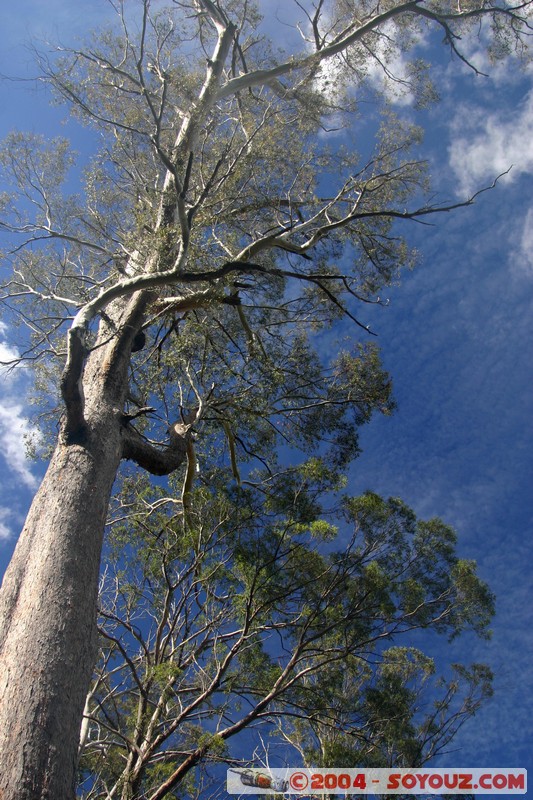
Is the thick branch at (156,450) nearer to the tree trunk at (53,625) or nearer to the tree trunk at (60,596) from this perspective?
the tree trunk at (60,596)

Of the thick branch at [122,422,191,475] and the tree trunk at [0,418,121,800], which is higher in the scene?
the thick branch at [122,422,191,475]

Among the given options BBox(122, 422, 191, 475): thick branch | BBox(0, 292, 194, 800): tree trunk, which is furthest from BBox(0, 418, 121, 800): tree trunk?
BBox(122, 422, 191, 475): thick branch

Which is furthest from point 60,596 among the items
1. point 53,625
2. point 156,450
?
point 156,450

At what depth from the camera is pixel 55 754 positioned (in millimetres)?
2508

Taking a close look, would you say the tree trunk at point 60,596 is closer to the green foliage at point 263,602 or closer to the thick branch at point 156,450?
the thick branch at point 156,450

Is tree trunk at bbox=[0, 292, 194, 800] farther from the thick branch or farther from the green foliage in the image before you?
the green foliage

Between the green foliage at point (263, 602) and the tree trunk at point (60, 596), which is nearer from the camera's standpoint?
the tree trunk at point (60, 596)

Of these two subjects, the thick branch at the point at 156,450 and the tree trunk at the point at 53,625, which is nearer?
the tree trunk at the point at 53,625

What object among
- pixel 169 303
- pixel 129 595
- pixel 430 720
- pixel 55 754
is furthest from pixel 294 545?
pixel 430 720

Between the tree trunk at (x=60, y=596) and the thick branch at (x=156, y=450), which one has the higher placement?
the thick branch at (x=156, y=450)

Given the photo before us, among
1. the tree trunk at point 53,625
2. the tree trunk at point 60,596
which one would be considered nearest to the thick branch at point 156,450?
the tree trunk at point 60,596

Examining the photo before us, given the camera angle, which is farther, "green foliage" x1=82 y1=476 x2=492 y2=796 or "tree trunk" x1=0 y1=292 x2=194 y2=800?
"green foliage" x1=82 y1=476 x2=492 y2=796

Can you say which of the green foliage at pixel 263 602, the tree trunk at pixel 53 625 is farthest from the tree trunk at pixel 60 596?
the green foliage at pixel 263 602

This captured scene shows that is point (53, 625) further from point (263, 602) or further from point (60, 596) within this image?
point (263, 602)
